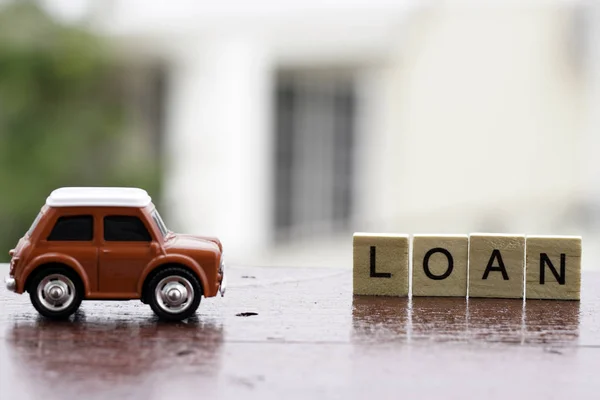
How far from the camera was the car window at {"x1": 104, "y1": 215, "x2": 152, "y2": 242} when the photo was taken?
129 centimetres

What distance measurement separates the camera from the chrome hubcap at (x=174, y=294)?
1267 mm

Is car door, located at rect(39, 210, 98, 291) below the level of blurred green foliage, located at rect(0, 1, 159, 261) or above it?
below

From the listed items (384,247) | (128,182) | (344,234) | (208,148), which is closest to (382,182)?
(344,234)

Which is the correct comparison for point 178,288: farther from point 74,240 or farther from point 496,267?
point 496,267

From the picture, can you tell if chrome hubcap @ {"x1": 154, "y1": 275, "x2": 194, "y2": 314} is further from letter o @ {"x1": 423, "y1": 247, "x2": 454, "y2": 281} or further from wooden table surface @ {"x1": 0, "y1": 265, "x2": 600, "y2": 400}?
letter o @ {"x1": 423, "y1": 247, "x2": 454, "y2": 281}

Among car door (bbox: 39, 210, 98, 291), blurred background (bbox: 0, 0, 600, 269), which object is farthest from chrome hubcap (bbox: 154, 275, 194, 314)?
blurred background (bbox: 0, 0, 600, 269)

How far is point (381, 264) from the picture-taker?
146 centimetres

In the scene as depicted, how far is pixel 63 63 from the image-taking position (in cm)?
450

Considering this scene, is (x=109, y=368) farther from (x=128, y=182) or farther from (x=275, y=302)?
(x=128, y=182)

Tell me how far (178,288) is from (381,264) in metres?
0.37

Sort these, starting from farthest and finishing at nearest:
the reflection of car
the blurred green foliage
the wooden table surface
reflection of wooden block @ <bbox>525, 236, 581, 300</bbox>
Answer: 1. the blurred green foliage
2. reflection of wooden block @ <bbox>525, 236, 581, 300</bbox>
3. the reflection of car
4. the wooden table surface

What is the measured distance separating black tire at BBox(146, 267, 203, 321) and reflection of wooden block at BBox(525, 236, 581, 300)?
574 millimetres

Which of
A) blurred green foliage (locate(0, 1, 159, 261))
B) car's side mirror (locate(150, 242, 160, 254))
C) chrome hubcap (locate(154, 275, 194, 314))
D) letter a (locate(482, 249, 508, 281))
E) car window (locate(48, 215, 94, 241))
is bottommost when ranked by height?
chrome hubcap (locate(154, 275, 194, 314))

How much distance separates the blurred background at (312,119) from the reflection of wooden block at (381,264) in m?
2.86
